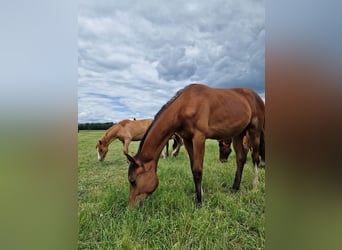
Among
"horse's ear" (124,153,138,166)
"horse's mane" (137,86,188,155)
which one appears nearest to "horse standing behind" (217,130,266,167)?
"horse's mane" (137,86,188,155)

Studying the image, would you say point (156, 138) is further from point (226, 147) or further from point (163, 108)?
point (226, 147)

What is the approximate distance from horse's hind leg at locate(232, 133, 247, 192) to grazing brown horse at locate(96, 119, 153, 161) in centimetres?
47

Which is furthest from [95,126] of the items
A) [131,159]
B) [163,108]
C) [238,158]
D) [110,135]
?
[238,158]

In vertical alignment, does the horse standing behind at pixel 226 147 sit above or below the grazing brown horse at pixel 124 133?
below

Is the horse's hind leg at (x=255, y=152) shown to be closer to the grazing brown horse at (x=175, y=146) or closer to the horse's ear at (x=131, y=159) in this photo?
the grazing brown horse at (x=175, y=146)

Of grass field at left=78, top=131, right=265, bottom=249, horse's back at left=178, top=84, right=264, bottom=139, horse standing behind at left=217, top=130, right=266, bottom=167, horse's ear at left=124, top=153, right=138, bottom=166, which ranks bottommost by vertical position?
grass field at left=78, top=131, right=265, bottom=249

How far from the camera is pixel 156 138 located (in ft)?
4.73

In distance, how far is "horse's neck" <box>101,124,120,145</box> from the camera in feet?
4.59

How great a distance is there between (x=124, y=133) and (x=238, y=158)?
591 mm

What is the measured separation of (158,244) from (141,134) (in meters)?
0.51

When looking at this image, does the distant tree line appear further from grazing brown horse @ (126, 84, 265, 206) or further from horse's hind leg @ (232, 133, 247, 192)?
horse's hind leg @ (232, 133, 247, 192)

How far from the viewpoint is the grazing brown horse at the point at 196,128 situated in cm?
140

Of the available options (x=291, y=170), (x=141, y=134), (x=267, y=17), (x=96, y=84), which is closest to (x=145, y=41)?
(x=96, y=84)

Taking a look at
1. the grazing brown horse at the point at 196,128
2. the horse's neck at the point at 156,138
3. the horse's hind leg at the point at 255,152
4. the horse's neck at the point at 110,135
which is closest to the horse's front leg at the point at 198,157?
the grazing brown horse at the point at 196,128
